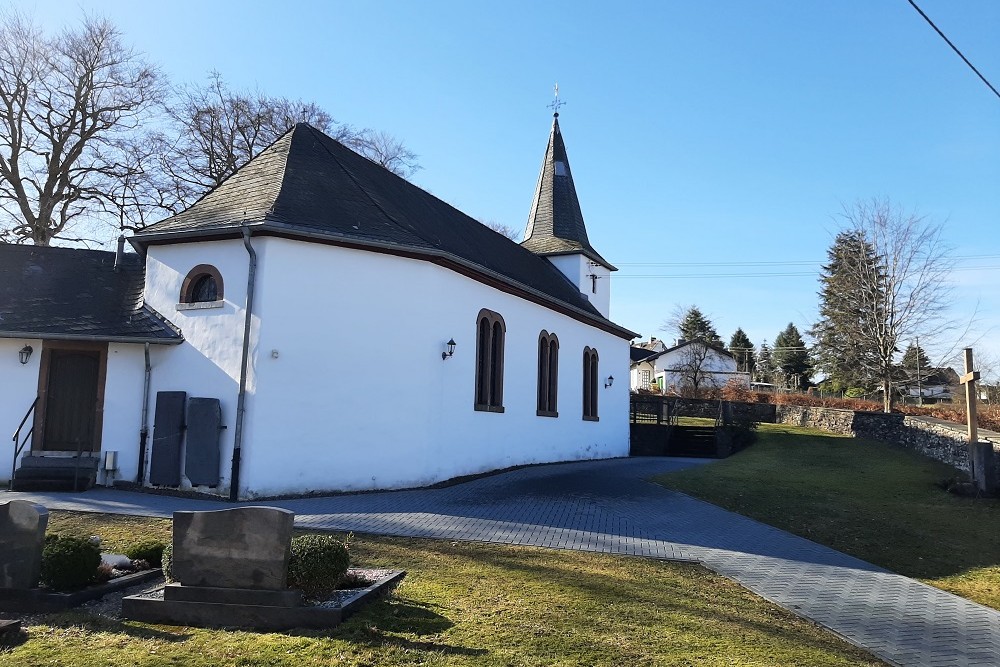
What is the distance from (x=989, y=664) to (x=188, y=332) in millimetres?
13567

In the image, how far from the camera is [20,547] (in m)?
6.49

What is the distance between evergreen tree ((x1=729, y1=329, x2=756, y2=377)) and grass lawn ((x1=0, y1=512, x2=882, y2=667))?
70835 mm

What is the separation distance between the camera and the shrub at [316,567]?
246 inches

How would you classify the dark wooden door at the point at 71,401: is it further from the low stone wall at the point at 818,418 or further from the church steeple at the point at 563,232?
the low stone wall at the point at 818,418

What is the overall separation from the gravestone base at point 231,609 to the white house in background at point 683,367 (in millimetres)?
43125

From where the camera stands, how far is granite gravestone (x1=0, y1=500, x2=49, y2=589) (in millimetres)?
6461

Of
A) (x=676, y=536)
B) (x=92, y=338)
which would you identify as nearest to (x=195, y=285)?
(x=92, y=338)

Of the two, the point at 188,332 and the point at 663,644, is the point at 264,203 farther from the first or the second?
the point at 663,644

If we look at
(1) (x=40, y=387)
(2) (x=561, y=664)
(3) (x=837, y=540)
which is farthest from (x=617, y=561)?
(1) (x=40, y=387)

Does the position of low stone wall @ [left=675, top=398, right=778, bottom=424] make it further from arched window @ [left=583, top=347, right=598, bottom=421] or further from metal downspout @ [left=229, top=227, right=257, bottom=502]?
metal downspout @ [left=229, top=227, right=257, bottom=502]

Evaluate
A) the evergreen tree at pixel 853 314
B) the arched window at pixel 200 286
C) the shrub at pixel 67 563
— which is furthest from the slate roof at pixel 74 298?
the evergreen tree at pixel 853 314

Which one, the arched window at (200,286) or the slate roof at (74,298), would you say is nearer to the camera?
the slate roof at (74,298)

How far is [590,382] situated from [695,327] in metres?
46.2

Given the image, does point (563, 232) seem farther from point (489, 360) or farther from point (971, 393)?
point (971, 393)
